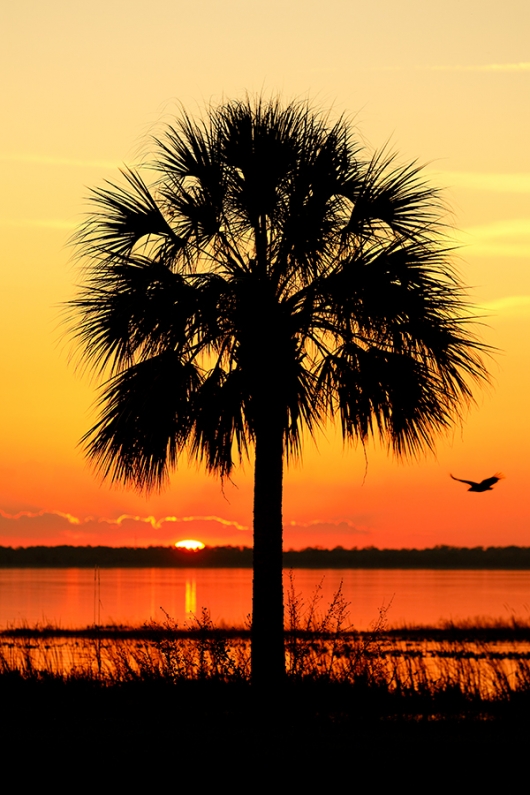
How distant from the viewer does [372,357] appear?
14555 millimetres

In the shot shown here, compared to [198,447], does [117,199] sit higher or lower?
higher

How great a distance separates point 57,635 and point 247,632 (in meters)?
6.05

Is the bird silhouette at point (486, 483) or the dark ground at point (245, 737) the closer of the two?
the dark ground at point (245, 737)

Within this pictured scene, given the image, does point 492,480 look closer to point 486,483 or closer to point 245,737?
point 486,483

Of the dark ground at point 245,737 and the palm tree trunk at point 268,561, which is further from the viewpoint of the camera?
the palm tree trunk at point 268,561

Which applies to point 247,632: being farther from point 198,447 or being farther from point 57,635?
point 198,447

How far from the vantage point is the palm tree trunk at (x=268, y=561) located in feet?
45.3

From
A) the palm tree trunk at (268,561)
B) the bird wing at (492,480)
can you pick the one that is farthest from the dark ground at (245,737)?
the bird wing at (492,480)

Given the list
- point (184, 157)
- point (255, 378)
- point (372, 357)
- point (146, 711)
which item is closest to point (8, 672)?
point (146, 711)

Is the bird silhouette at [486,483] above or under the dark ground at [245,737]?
above

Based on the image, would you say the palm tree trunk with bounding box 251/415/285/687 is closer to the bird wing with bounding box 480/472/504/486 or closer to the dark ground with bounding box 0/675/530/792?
the dark ground with bounding box 0/675/530/792

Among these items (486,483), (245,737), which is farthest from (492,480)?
(245,737)

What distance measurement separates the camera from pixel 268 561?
14203 millimetres

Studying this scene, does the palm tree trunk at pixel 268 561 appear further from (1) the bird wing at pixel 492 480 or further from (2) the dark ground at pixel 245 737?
(1) the bird wing at pixel 492 480
